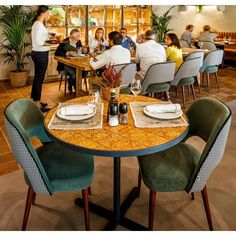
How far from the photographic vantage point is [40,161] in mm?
1910

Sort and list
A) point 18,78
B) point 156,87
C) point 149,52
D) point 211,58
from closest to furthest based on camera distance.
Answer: point 156,87 < point 149,52 < point 211,58 < point 18,78

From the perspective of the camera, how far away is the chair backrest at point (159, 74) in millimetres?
3823

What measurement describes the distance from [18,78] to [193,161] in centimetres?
470

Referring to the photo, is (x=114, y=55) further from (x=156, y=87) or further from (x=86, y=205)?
(x=86, y=205)

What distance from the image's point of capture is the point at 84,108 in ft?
6.61

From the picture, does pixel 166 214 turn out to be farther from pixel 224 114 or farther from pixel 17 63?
pixel 17 63

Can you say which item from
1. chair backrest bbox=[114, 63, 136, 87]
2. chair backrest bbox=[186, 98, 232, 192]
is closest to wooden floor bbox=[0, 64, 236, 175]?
chair backrest bbox=[114, 63, 136, 87]

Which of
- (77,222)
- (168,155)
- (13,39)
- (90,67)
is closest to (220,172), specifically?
(168,155)

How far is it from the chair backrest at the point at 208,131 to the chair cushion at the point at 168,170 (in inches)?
2.8

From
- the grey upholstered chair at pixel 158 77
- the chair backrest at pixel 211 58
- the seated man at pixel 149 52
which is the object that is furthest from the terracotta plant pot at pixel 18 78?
the chair backrest at pixel 211 58

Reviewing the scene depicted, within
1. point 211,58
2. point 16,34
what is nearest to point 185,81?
point 211,58

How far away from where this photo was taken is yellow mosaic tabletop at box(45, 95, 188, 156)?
160 centimetres

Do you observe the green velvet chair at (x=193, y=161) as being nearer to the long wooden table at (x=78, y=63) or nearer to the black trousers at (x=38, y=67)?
the long wooden table at (x=78, y=63)

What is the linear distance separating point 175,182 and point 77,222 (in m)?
0.80
